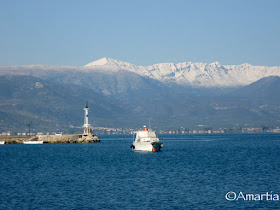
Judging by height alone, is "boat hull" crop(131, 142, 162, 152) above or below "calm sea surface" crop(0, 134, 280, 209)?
above

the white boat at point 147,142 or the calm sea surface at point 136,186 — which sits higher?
the white boat at point 147,142

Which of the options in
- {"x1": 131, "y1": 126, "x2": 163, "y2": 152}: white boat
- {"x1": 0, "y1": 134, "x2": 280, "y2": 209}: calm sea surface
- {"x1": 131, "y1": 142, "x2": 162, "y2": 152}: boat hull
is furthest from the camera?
{"x1": 131, "y1": 126, "x2": 163, "y2": 152}: white boat

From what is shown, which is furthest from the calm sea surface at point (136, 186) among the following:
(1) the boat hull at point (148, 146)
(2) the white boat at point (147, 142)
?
(2) the white boat at point (147, 142)

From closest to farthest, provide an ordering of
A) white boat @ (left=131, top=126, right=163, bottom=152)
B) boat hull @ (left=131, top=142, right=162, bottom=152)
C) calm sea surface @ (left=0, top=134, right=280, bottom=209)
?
calm sea surface @ (left=0, top=134, right=280, bottom=209)
boat hull @ (left=131, top=142, right=162, bottom=152)
white boat @ (left=131, top=126, right=163, bottom=152)

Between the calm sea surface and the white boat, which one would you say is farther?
the white boat

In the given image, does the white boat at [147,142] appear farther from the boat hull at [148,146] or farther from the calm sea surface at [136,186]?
the calm sea surface at [136,186]

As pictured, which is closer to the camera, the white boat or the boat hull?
the boat hull

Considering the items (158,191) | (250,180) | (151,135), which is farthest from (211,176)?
(151,135)

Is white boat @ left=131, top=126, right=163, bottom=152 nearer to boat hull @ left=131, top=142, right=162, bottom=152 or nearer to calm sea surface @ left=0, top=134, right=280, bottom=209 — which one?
boat hull @ left=131, top=142, right=162, bottom=152

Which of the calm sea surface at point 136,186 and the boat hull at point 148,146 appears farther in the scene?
the boat hull at point 148,146

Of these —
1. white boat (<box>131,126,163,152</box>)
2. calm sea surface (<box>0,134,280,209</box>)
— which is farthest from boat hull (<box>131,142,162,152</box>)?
calm sea surface (<box>0,134,280,209</box>)

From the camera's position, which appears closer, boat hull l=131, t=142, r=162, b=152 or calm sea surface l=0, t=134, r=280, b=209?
calm sea surface l=0, t=134, r=280, b=209

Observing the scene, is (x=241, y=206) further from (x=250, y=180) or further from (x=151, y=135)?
(x=151, y=135)

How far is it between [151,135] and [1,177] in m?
61.6
